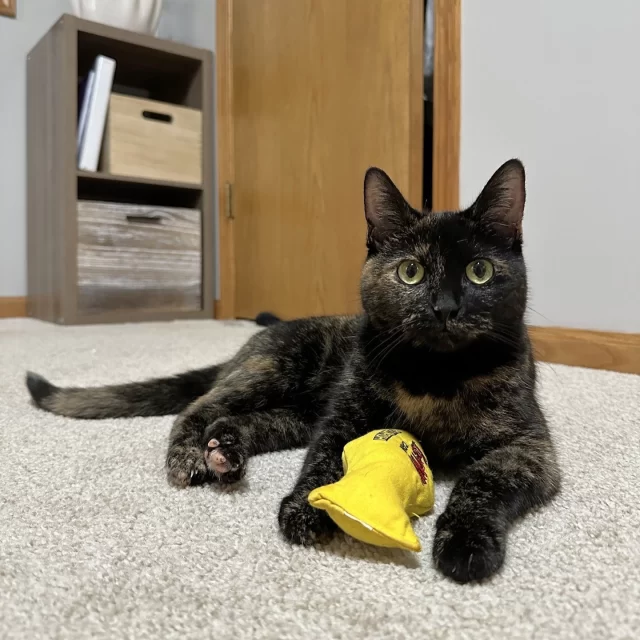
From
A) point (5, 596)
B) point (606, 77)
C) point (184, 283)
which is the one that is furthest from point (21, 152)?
point (5, 596)

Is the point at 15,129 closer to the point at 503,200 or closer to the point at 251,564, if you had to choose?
the point at 503,200

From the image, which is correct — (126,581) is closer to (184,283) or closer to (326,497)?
(326,497)

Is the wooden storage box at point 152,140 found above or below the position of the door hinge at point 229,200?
above

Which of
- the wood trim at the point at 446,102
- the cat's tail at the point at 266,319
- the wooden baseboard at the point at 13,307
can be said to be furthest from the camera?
the wooden baseboard at the point at 13,307

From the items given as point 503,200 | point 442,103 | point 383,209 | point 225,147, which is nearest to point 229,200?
point 225,147

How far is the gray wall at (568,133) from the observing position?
1.46 metres

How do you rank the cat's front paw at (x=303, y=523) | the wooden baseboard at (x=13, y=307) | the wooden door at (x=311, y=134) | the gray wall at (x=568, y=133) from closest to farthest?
the cat's front paw at (x=303, y=523)
the gray wall at (x=568, y=133)
the wooden door at (x=311, y=134)
the wooden baseboard at (x=13, y=307)

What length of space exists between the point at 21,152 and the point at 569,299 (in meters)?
2.46

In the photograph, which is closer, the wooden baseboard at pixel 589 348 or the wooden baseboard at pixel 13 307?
the wooden baseboard at pixel 589 348

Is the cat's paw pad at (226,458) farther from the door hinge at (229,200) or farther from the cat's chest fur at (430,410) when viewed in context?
the door hinge at (229,200)

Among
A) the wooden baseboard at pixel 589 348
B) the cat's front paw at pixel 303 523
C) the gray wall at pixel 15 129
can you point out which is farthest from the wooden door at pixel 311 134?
the cat's front paw at pixel 303 523

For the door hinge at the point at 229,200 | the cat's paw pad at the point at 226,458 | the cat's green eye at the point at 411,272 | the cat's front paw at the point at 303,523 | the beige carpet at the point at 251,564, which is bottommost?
the beige carpet at the point at 251,564

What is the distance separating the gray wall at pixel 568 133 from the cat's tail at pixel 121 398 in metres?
1.00

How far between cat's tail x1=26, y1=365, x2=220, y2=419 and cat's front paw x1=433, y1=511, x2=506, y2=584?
688mm
